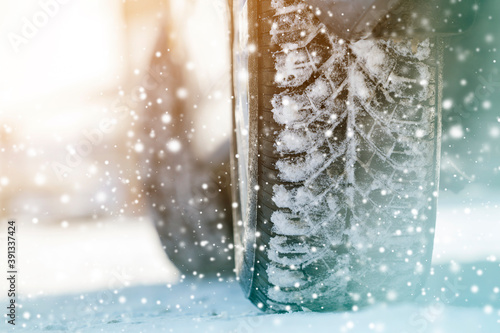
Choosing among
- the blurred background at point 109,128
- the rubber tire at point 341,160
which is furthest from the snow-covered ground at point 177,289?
the rubber tire at point 341,160

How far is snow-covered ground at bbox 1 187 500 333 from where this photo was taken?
89 cm

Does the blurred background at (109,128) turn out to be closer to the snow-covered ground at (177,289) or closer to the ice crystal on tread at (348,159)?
the snow-covered ground at (177,289)

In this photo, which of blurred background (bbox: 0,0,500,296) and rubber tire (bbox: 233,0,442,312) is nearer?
rubber tire (bbox: 233,0,442,312)

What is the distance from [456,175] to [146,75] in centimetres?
119

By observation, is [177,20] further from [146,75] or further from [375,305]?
[375,305]

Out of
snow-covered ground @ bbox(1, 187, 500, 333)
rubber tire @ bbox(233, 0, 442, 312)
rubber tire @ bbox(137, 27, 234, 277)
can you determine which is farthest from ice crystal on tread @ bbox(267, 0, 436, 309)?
rubber tire @ bbox(137, 27, 234, 277)

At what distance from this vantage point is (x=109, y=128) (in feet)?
4.15

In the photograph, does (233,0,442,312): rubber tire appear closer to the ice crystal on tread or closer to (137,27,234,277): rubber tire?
the ice crystal on tread

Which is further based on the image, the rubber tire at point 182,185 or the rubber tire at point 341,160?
the rubber tire at point 182,185

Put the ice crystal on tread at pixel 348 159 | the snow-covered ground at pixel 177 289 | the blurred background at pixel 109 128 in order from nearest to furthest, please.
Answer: the ice crystal on tread at pixel 348 159 < the snow-covered ground at pixel 177 289 < the blurred background at pixel 109 128

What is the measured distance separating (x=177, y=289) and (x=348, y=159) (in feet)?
2.27

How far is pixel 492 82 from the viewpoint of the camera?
1.24 meters

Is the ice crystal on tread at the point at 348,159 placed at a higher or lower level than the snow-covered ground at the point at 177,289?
higher

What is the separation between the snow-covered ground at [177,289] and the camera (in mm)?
892
